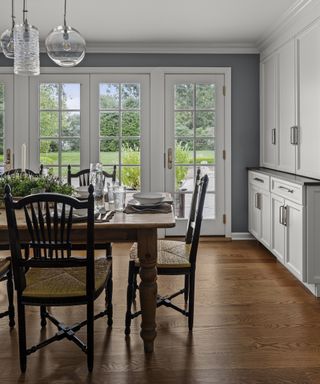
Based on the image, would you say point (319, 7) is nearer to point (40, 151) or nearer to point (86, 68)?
point (86, 68)

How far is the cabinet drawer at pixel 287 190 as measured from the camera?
4082mm

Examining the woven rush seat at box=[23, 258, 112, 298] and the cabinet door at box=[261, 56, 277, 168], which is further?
the cabinet door at box=[261, 56, 277, 168]

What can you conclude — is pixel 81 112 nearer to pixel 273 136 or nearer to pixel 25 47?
pixel 273 136

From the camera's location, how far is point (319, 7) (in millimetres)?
4207

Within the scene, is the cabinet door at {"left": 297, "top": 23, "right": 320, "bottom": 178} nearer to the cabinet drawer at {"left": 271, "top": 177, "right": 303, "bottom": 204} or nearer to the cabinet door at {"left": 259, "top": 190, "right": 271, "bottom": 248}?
the cabinet drawer at {"left": 271, "top": 177, "right": 303, "bottom": 204}

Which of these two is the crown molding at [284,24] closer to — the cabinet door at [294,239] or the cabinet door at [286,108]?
the cabinet door at [286,108]

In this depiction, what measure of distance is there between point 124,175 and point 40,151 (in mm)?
1097

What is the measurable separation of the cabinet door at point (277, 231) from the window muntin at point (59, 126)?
2.57 meters

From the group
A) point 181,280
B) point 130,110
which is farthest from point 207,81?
point 181,280

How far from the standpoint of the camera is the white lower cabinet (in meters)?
3.92

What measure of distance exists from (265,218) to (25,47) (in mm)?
3237

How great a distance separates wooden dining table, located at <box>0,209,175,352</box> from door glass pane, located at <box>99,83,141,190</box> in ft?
11.4

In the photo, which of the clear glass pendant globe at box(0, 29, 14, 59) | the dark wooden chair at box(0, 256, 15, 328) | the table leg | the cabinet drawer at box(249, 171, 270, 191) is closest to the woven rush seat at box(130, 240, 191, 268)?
the table leg

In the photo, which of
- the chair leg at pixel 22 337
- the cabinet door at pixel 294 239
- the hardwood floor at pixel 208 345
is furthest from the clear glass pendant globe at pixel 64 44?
the cabinet door at pixel 294 239
